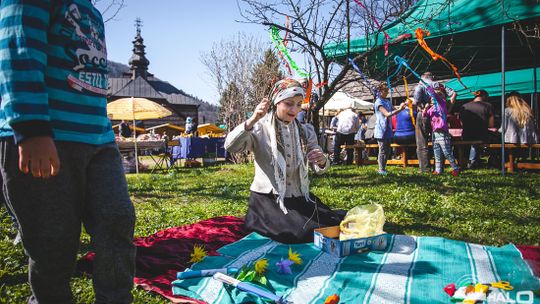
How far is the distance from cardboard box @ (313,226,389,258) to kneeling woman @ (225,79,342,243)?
0.17 meters

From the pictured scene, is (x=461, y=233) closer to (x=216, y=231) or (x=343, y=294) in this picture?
(x=343, y=294)

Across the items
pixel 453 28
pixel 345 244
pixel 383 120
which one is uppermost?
pixel 453 28

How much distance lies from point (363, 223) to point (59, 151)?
245cm

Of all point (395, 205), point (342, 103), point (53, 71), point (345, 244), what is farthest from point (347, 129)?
point (53, 71)

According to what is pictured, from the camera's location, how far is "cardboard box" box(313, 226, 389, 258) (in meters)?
2.98

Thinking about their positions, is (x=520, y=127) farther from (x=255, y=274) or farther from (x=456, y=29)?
(x=255, y=274)

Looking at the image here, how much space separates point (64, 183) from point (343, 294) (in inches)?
67.2

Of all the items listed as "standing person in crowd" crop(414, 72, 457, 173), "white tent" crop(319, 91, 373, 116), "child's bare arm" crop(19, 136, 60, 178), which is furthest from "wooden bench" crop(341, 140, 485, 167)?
"child's bare arm" crop(19, 136, 60, 178)

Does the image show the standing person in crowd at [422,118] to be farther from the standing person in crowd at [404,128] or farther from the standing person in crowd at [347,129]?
the standing person in crowd at [347,129]

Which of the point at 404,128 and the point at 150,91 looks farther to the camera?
the point at 150,91

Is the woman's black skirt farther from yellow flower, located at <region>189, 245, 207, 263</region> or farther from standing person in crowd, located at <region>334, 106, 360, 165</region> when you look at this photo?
standing person in crowd, located at <region>334, 106, 360, 165</region>

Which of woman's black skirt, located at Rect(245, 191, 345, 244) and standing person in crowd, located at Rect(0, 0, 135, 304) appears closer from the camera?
standing person in crowd, located at Rect(0, 0, 135, 304)

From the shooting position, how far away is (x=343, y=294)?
2.34 m

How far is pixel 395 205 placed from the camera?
4.94 m
